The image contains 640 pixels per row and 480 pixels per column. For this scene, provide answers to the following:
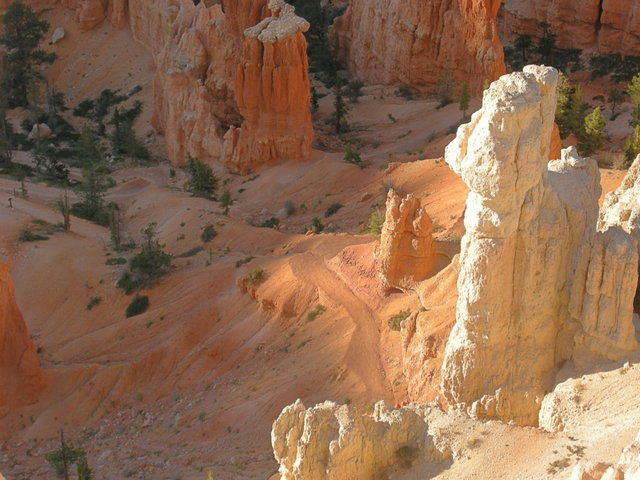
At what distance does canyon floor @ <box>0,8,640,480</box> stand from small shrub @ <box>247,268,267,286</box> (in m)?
0.25

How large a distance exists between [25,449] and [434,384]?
1284cm

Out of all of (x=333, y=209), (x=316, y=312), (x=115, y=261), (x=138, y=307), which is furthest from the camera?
(x=333, y=209)

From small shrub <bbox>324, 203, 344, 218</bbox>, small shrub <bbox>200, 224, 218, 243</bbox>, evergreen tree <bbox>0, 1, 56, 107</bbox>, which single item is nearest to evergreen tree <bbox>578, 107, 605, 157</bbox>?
small shrub <bbox>324, 203, 344, 218</bbox>

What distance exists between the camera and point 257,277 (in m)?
27.9

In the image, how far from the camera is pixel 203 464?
20.9 metres

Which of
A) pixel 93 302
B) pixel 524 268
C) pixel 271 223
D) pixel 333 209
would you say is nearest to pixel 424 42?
pixel 333 209

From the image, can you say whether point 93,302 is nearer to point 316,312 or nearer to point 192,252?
point 192,252

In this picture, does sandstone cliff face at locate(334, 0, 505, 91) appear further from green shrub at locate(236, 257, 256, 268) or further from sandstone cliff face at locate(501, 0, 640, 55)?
green shrub at locate(236, 257, 256, 268)

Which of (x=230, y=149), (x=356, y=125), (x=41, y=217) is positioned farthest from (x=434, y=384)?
(x=356, y=125)

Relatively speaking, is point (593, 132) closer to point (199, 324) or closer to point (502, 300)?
point (199, 324)

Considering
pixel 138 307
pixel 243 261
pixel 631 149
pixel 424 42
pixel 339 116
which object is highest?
pixel 424 42

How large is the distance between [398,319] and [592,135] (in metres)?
17.4

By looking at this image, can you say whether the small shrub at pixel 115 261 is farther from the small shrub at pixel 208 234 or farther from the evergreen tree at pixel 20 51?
the evergreen tree at pixel 20 51

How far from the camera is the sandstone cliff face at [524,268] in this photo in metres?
13.4
